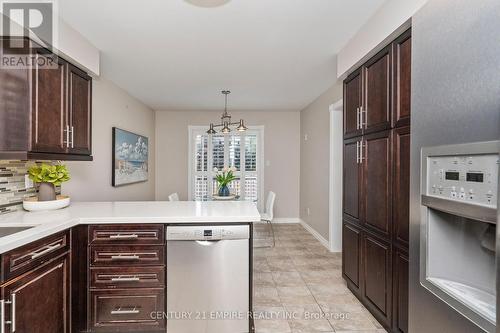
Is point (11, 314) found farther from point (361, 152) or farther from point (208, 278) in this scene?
point (361, 152)

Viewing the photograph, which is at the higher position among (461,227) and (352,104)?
(352,104)

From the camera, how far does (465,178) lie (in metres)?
0.90

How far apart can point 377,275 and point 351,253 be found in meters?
0.51

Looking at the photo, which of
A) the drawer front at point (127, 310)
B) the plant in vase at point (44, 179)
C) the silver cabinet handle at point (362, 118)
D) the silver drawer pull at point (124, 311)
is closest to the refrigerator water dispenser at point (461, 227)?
the silver cabinet handle at point (362, 118)

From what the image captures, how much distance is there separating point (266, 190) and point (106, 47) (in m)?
4.24

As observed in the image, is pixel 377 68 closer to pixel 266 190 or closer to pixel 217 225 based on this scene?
pixel 217 225

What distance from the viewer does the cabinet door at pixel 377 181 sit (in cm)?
207

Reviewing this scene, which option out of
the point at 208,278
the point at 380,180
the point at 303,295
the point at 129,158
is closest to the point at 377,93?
the point at 380,180

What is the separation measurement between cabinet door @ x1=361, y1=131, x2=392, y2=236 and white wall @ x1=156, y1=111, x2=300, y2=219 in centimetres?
390

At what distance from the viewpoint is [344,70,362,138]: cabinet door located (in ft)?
8.32

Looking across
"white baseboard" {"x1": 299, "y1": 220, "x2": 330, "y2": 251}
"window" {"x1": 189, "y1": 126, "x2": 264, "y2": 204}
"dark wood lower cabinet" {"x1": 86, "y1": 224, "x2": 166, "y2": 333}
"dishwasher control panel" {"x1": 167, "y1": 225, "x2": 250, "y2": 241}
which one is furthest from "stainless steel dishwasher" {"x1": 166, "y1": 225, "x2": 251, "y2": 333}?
"window" {"x1": 189, "y1": 126, "x2": 264, "y2": 204}

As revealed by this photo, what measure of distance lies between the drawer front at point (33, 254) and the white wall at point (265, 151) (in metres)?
4.40

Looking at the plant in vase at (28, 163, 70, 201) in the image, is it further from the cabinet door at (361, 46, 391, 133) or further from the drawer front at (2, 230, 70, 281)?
the cabinet door at (361, 46, 391, 133)

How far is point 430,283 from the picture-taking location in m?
1.08
